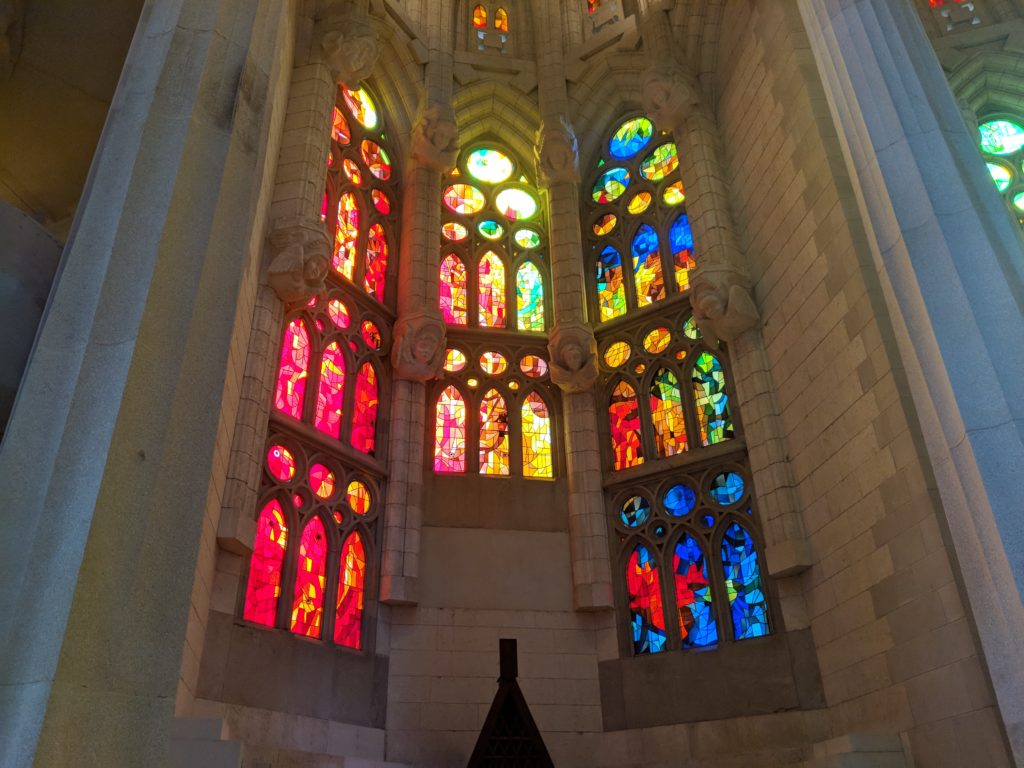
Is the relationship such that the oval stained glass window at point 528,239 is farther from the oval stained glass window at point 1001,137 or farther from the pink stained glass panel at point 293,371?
the oval stained glass window at point 1001,137

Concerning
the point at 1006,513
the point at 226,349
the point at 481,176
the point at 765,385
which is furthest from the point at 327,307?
the point at 1006,513

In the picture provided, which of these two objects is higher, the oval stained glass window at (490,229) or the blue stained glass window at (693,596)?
the oval stained glass window at (490,229)

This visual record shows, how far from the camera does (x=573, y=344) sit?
1061 centimetres

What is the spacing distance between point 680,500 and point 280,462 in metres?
4.44

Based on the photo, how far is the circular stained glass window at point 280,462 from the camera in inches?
332

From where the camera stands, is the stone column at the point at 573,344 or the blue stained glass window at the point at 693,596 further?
the stone column at the point at 573,344

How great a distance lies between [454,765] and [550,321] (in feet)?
18.6

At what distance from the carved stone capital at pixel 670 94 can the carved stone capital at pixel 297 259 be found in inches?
197

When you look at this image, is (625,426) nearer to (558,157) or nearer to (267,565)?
(558,157)

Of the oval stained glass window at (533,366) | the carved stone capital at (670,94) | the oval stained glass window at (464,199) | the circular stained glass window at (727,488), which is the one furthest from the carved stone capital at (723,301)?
the oval stained glass window at (464,199)

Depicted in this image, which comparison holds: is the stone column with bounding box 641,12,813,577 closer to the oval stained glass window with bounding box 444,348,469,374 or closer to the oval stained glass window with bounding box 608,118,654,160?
the oval stained glass window with bounding box 608,118,654,160

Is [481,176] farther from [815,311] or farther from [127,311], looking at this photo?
[127,311]

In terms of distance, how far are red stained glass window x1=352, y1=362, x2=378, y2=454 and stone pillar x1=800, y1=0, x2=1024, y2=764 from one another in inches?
230

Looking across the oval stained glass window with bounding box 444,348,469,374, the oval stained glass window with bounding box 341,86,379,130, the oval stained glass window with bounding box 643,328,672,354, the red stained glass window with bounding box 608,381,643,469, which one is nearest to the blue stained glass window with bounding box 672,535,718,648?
the red stained glass window with bounding box 608,381,643,469
